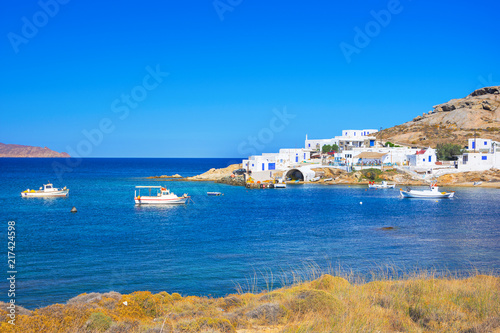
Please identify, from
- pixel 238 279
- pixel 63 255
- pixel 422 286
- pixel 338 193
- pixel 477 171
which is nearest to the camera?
pixel 422 286

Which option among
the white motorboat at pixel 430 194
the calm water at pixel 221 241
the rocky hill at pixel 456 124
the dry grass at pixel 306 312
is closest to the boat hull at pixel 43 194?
the calm water at pixel 221 241

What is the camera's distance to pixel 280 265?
19.6 m

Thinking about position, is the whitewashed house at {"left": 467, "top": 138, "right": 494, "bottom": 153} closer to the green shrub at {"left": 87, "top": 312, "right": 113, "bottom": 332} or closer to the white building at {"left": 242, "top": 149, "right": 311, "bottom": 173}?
the white building at {"left": 242, "top": 149, "right": 311, "bottom": 173}

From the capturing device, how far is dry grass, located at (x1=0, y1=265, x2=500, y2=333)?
7941mm

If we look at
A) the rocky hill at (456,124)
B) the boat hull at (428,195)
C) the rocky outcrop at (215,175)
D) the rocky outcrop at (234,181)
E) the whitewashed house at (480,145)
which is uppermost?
the rocky hill at (456,124)

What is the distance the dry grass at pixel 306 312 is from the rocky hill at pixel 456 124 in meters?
84.8

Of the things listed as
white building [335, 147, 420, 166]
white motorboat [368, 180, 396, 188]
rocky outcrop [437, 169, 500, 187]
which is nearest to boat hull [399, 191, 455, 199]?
white motorboat [368, 180, 396, 188]

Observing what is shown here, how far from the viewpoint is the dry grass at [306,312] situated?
7.94 m

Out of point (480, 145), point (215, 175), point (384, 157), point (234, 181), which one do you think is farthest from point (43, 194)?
point (480, 145)

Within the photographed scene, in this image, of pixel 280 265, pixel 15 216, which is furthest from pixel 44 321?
pixel 15 216

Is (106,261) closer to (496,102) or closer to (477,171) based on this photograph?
(477,171)

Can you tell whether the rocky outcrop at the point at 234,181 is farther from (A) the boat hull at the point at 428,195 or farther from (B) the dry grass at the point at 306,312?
(B) the dry grass at the point at 306,312

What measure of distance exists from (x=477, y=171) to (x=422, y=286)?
218 feet

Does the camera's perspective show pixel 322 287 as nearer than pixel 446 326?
No
